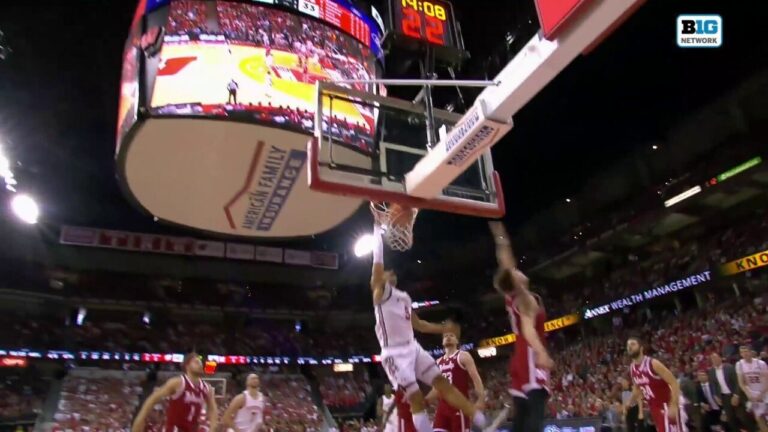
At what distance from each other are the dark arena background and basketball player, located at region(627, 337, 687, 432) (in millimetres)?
40

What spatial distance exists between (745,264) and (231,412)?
17521 mm

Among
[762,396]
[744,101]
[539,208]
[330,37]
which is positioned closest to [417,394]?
[762,396]

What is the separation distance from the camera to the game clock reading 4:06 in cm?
673

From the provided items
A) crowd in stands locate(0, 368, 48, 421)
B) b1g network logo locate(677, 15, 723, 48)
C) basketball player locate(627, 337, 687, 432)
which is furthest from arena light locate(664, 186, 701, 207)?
crowd in stands locate(0, 368, 48, 421)

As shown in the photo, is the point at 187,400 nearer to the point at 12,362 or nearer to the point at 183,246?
the point at 12,362

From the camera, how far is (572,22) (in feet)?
13.2

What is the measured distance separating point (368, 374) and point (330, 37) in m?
27.8

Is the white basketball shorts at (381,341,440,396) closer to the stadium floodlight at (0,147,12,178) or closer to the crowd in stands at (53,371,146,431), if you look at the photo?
the stadium floodlight at (0,147,12,178)

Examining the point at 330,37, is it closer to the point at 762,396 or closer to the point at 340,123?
the point at 340,123

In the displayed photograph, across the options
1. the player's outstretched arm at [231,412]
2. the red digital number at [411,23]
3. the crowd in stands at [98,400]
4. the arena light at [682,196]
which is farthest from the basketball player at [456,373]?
the crowd in stands at [98,400]

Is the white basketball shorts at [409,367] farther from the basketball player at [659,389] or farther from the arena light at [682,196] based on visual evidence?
the arena light at [682,196]

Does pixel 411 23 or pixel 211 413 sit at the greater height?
pixel 411 23

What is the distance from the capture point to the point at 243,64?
977cm

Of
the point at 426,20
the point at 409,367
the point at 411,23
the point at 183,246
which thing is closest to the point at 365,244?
the point at 183,246
